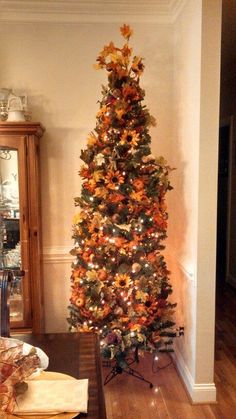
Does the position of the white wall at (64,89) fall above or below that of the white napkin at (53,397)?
above

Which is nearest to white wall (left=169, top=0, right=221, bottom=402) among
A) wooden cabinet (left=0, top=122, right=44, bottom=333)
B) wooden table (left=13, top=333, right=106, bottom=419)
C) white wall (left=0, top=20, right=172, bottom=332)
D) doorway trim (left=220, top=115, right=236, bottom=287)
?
white wall (left=0, top=20, right=172, bottom=332)

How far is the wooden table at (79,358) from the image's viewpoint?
45.9 inches

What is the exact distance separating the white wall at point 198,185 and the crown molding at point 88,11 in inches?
10.9

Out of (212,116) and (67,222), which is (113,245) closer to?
(67,222)

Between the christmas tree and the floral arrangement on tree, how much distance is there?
125 cm

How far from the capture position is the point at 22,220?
2.71 metres

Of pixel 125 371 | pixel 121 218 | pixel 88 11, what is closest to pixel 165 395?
pixel 125 371

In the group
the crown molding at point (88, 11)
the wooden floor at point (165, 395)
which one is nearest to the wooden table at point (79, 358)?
the wooden floor at point (165, 395)

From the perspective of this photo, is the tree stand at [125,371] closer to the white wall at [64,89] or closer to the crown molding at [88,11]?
the white wall at [64,89]

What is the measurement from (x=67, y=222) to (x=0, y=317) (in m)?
1.50

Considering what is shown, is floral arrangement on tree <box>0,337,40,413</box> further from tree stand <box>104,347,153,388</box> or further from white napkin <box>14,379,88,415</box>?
tree stand <box>104,347,153,388</box>

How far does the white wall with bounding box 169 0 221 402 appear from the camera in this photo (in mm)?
2172

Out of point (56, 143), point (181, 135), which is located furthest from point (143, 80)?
point (56, 143)

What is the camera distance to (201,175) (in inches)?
87.8
